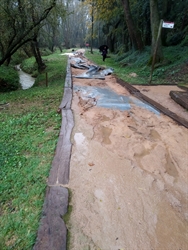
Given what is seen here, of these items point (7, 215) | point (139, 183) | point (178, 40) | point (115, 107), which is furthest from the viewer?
point (178, 40)

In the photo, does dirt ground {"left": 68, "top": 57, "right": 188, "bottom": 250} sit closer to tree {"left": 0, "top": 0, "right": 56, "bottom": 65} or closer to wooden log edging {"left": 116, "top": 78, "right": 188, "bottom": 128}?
wooden log edging {"left": 116, "top": 78, "right": 188, "bottom": 128}

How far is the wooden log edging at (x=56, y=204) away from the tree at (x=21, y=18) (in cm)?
580

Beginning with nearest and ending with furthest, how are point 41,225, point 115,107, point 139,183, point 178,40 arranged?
point 41,225, point 139,183, point 115,107, point 178,40

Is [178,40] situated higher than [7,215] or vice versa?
[178,40]

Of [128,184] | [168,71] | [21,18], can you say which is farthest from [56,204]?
[168,71]

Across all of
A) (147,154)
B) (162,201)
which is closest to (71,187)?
(162,201)

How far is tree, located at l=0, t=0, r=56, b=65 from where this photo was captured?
19.9 feet

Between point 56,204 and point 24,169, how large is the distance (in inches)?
28.3

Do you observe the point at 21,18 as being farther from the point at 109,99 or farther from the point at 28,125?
the point at 28,125

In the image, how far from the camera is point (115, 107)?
14.5ft

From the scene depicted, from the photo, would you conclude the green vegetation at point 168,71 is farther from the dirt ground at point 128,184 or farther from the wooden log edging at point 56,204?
the wooden log edging at point 56,204

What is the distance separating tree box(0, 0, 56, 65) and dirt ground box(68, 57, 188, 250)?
5188 mm

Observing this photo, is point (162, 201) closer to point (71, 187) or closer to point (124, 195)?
point (124, 195)

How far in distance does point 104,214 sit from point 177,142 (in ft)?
6.35
